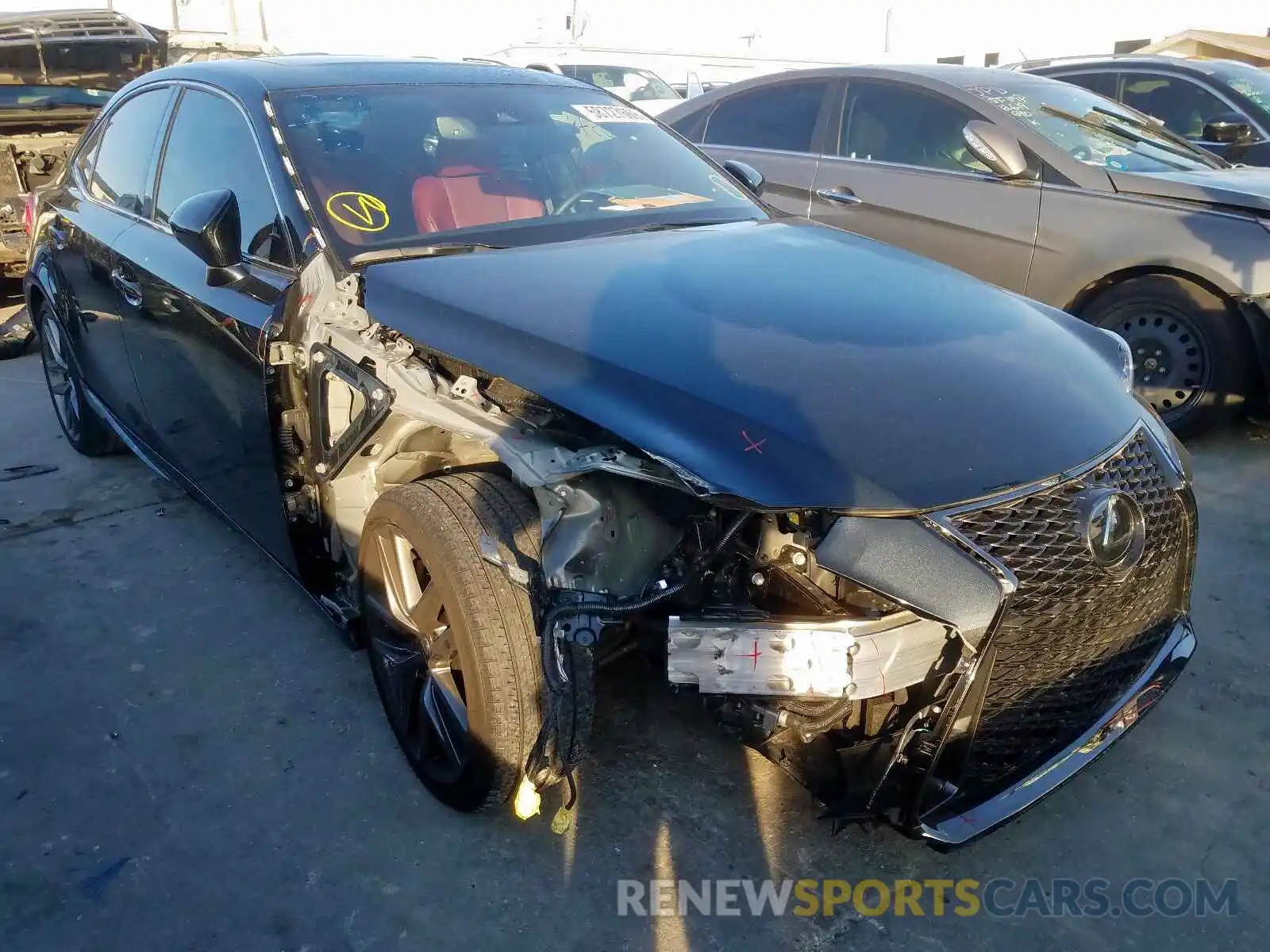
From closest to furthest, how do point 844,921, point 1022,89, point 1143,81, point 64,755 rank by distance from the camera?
point 844,921 < point 64,755 < point 1022,89 < point 1143,81

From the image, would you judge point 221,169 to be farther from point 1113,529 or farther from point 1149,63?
point 1149,63

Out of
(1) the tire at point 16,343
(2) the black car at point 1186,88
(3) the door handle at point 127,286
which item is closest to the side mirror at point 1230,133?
(2) the black car at point 1186,88

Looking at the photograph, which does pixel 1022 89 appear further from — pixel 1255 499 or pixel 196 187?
pixel 196 187

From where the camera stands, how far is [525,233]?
115 inches

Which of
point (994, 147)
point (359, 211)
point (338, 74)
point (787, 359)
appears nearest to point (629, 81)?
point (994, 147)

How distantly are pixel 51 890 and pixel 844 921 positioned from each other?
173cm

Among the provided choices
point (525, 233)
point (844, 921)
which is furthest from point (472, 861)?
point (525, 233)

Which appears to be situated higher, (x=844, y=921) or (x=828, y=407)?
(x=828, y=407)

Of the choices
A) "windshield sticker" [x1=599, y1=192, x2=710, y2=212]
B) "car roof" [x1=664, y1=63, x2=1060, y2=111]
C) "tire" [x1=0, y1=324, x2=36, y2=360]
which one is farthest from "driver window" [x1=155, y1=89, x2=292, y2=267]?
"tire" [x1=0, y1=324, x2=36, y2=360]

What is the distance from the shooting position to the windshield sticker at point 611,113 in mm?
3533

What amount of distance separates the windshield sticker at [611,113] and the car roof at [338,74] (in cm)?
15

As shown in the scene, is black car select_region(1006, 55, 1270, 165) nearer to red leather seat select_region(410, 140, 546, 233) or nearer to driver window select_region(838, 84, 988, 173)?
driver window select_region(838, 84, 988, 173)

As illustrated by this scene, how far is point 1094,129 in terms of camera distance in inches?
199

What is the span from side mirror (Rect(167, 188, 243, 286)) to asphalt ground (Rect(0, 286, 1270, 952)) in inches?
47.0
